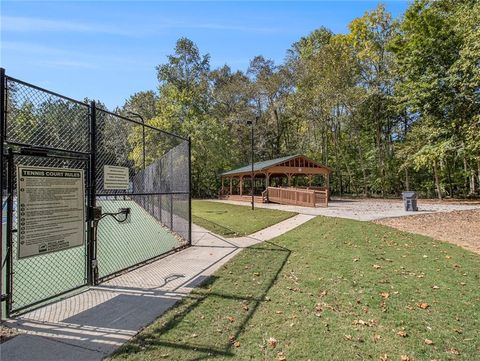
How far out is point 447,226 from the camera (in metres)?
11.2

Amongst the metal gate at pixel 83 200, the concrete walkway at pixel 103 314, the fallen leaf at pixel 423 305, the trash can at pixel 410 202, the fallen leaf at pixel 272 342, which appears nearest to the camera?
the concrete walkway at pixel 103 314

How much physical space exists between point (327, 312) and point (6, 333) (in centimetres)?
357

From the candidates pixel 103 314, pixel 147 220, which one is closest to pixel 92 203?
pixel 103 314

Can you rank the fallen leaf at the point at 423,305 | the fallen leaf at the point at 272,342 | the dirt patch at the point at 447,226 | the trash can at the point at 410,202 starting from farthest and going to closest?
the trash can at the point at 410,202 < the dirt patch at the point at 447,226 < the fallen leaf at the point at 423,305 < the fallen leaf at the point at 272,342

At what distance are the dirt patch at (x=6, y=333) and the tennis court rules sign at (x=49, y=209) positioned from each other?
0.76m

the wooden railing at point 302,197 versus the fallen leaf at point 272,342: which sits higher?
the wooden railing at point 302,197

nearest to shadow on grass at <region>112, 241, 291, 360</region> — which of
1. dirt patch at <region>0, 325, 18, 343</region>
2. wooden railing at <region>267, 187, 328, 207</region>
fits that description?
dirt patch at <region>0, 325, 18, 343</region>

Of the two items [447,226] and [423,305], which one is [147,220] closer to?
[423,305]

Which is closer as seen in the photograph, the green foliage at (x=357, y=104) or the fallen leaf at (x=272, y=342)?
the fallen leaf at (x=272, y=342)

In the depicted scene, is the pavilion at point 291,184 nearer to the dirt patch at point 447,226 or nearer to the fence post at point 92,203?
the dirt patch at point 447,226

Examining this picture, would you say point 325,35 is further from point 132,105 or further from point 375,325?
point 375,325

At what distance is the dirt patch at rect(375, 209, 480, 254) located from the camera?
8.92 metres

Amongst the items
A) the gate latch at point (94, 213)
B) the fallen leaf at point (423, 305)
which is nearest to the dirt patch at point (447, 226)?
the fallen leaf at point (423, 305)

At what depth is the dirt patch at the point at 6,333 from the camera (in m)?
3.32
